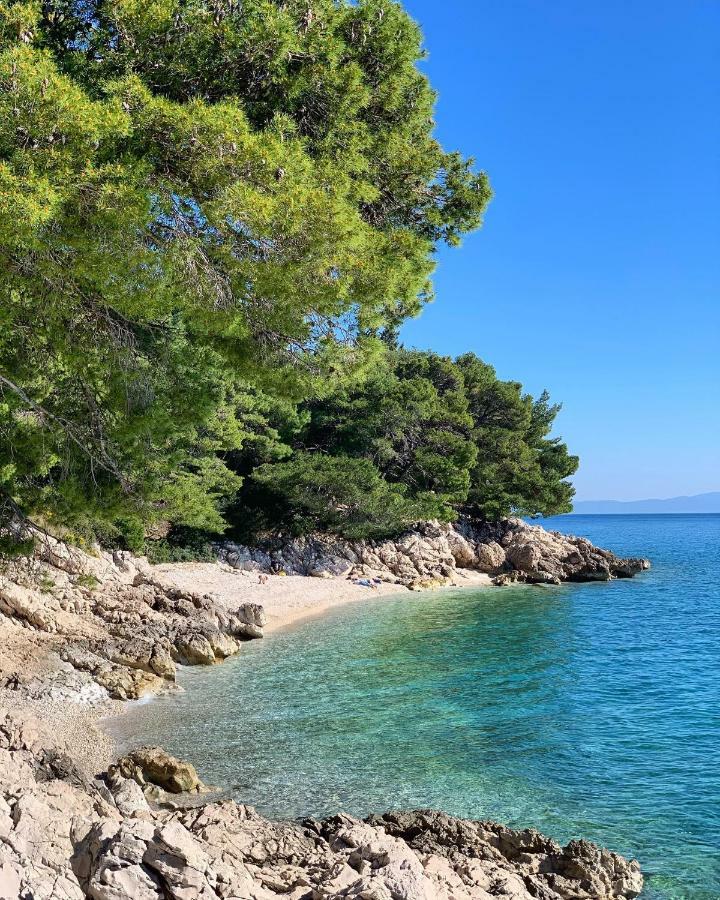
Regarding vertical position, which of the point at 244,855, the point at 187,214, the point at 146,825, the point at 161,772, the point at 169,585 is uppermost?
the point at 187,214

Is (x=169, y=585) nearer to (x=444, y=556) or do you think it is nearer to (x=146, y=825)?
(x=146, y=825)

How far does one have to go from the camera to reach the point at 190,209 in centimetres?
663

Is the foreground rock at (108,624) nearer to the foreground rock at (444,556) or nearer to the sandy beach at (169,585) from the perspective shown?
the sandy beach at (169,585)

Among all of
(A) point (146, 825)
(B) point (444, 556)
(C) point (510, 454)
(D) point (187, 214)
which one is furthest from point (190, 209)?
(C) point (510, 454)

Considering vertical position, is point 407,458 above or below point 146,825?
above

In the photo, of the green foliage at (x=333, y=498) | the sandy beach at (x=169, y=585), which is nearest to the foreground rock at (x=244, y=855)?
the sandy beach at (x=169, y=585)

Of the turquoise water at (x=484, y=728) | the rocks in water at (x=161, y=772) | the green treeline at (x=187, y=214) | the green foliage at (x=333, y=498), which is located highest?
the green treeline at (x=187, y=214)

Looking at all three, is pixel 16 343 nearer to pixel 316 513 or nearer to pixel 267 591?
pixel 267 591

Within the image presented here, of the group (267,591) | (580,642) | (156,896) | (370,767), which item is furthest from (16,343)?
(267,591)

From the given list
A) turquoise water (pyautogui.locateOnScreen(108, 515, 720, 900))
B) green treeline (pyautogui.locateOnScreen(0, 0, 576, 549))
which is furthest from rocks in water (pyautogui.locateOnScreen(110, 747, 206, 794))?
green treeline (pyautogui.locateOnScreen(0, 0, 576, 549))

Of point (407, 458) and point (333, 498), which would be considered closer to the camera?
point (333, 498)

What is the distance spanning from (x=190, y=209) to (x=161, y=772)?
6956 mm

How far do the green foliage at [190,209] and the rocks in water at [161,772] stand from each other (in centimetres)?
332

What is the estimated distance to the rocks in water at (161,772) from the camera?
9.06 meters
